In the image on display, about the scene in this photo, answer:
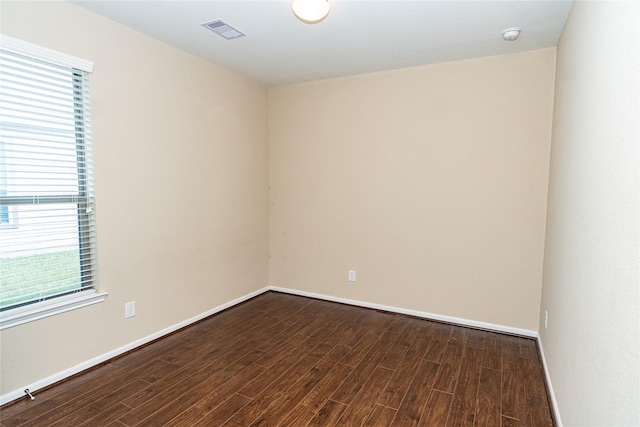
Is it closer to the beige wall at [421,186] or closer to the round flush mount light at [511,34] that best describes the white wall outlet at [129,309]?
the beige wall at [421,186]

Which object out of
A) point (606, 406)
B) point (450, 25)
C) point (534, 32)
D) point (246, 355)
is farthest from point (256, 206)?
point (606, 406)

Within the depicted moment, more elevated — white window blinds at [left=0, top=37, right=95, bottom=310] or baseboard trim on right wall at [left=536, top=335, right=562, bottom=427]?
white window blinds at [left=0, top=37, right=95, bottom=310]

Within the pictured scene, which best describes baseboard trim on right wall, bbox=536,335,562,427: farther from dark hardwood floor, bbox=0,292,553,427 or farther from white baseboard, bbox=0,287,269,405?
white baseboard, bbox=0,287,269,405

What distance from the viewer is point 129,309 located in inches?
111

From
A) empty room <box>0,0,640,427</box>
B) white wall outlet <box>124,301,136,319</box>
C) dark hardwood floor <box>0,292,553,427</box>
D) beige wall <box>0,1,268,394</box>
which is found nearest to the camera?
empty room <box>0,0,640,427</box>

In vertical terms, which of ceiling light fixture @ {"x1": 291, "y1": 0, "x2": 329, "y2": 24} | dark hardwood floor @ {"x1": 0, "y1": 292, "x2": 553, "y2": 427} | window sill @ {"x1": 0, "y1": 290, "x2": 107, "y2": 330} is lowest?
dark hardwood floor @ {"x1": 0, "y1": 292, "x2": 553, "y2": 427}

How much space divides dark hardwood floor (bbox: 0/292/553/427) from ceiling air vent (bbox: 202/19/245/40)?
2.58m

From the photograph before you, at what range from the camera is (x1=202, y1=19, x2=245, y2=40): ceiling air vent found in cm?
262

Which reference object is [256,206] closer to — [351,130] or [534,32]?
[351,130]

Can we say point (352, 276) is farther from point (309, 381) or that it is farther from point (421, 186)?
point (309, 381)

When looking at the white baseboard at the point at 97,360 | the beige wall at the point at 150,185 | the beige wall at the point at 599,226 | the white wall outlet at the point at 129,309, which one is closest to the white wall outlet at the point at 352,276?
the beige wall at the point at 150,185

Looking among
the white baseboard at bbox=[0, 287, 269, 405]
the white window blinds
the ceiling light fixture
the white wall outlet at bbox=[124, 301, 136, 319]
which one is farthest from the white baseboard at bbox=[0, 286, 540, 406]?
the ceiling light fixture

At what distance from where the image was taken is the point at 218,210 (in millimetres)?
3676

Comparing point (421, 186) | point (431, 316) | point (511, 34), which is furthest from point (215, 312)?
point (511, 34)
